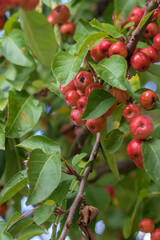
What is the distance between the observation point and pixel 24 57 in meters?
1.20

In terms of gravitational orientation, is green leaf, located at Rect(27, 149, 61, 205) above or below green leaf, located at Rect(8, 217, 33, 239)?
above

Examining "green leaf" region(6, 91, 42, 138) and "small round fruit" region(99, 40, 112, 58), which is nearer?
"small round fruit" region(99, 40, 112, 58)

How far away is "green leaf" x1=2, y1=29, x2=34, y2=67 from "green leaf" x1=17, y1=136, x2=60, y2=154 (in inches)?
9.5

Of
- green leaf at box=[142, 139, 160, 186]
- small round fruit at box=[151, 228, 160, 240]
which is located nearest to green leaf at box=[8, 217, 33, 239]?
green leaf at box=[142, 139, 160, 186]

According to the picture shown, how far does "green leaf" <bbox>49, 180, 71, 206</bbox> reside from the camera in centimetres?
108

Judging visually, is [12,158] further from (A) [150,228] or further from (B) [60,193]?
(A) [150,228]

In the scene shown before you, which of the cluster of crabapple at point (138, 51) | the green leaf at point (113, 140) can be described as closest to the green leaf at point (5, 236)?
the green leaf at point (113, 140)

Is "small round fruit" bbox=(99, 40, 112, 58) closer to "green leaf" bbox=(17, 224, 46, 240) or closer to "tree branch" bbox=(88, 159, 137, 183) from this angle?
"green leaf" bbox=(17, 224, 46, 240)

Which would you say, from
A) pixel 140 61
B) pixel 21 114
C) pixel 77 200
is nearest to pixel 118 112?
pixel 140 61

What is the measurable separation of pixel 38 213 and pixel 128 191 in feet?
4.86

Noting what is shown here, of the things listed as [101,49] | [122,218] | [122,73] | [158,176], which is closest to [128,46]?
[101,49]

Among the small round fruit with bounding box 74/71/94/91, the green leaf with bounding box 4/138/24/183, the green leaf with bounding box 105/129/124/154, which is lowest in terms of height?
the green leaf with bounding box 4/138/24/183

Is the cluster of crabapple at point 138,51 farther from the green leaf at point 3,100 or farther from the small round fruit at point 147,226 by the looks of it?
the small round fruit at point 147,226

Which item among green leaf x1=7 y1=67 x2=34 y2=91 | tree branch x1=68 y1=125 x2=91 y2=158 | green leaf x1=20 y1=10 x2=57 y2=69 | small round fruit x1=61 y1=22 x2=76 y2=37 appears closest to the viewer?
green leaf x1=20 y1=10 x2=57 y2=69
